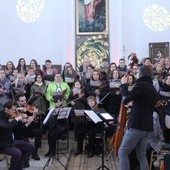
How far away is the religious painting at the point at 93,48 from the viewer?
11.8 meters

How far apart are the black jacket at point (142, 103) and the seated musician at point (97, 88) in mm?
2678

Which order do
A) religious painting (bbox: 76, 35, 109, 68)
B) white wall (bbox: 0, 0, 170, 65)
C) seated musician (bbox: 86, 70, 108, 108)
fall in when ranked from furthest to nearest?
white wall (bbox: 0, 0, 170, 65), religious painting (bbox: 76, 35, 109, 68), seated musician (bbox: 86, 70, 108, 108)

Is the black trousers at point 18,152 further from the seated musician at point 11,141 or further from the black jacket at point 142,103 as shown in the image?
the black jacket at point 142,103

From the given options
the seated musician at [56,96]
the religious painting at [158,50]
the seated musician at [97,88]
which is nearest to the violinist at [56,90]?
the seated musician at [56,96]

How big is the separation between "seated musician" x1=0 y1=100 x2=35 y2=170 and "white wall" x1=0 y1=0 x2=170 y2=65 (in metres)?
6.58

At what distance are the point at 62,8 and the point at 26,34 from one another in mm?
1468

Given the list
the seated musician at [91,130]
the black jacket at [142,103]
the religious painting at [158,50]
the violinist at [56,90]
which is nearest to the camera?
the black jacket at [142,103]

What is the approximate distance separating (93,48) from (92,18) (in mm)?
968

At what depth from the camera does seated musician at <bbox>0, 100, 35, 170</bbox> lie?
5.32 metres

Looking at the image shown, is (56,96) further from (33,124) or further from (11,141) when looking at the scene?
(11,141)

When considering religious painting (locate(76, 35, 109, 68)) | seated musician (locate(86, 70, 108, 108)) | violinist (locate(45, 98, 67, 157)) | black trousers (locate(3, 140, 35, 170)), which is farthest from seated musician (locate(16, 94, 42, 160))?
religious painting (locate(76, 35, 109, 68))

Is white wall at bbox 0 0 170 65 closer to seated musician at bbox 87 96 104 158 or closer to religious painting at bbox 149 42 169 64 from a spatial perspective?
religious painting at bbox 149 42 169 64

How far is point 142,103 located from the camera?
4.52m

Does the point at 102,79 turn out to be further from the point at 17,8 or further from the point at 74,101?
the point at 17,8
